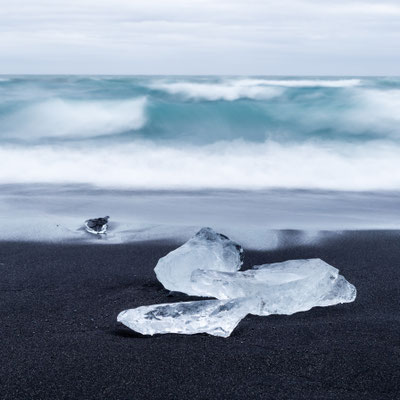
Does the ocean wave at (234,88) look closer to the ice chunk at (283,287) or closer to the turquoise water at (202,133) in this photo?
the turquoise water at (202,133)

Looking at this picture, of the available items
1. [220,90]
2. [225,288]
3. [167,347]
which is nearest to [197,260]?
[225,288]

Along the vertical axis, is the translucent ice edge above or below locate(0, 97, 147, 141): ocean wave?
below

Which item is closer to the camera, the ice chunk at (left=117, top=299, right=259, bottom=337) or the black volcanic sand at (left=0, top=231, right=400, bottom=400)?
the black volcanic sand at (left=0, top=231, right=400, bottom=400)

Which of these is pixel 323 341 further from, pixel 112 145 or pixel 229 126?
pixel 229 126

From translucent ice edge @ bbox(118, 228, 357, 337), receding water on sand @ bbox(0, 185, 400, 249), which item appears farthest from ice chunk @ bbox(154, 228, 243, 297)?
receding water on sand @ bbox(0, 185, 400, 249)

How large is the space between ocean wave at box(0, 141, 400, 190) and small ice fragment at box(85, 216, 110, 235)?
7.57ft

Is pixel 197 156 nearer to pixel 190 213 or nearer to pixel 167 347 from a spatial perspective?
pixel 190 213

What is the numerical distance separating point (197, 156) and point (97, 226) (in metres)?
4.42

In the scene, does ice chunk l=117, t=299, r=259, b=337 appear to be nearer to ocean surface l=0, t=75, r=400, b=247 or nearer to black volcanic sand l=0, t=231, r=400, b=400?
black volcanic sand l=0, t=231, r=400, b=400

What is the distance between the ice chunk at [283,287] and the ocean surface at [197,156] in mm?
1167

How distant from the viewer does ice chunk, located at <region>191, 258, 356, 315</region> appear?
302 cm

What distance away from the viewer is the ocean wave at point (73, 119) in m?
10.5

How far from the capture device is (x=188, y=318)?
2.78 meters

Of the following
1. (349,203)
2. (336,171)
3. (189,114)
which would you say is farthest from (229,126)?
(349,203)
